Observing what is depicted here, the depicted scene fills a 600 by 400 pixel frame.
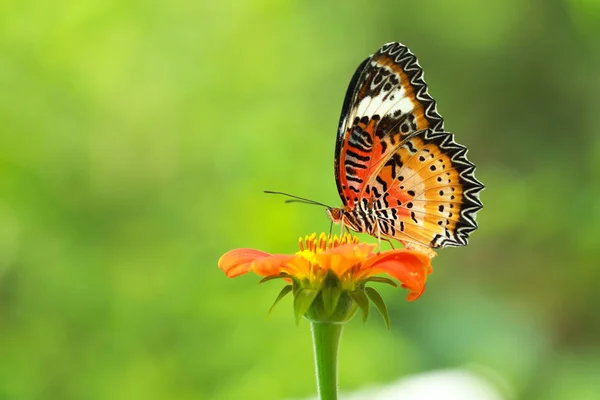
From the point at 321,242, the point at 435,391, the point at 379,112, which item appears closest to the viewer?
the point at 321,242

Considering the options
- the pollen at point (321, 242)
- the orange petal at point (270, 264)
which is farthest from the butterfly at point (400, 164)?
the orange petal at point (270, 264)

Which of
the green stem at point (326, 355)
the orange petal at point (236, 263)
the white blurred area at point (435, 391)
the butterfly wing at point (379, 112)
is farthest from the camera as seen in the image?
the white blurred area at point (435, 391)

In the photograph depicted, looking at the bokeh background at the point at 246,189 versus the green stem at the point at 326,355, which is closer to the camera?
the green stem at the point at 326,355

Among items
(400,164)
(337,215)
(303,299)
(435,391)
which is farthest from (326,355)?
(435,391)

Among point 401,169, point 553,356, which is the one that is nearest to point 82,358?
point 401,169

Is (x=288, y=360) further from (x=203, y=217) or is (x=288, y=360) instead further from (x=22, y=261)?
(x=22, y=261)

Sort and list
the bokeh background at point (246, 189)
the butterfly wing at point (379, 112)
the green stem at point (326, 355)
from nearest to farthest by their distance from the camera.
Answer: the green stem at point (326, 355) → the butterfly wing at point (379, 112) → the bokeh background at point (246, 189)

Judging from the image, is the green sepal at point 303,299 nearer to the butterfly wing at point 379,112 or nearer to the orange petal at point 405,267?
the orange petal at point 405,267

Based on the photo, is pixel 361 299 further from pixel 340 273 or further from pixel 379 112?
pixel 379 112
